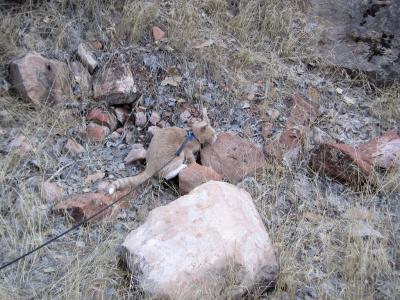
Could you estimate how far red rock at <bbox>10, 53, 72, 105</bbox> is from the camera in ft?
11.5

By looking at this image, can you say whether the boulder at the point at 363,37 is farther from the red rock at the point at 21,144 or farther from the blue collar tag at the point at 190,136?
the red rock at the point at 21,144

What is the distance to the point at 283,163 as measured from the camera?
341 centimetres

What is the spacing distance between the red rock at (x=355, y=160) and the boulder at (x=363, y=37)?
3.21ft

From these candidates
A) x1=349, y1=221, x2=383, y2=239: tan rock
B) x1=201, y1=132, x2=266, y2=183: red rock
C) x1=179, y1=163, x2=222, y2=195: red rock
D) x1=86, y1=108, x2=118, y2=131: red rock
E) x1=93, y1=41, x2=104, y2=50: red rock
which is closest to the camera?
x1=349, y1=221, x2=383, y2=239: tan rock

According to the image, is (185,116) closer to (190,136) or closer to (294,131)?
(190,136)

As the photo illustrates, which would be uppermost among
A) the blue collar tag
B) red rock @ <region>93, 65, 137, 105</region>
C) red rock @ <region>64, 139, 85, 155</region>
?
red rock @ <region>93, 65, 137, 105</region>

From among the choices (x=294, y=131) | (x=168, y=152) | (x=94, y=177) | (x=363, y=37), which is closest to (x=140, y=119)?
(x=168, y=152)

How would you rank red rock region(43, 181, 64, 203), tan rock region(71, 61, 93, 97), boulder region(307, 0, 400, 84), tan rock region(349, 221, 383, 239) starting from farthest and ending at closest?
1. boulder region(307, 0, 400, 84)
2. tan rock region(71, 61, 93, 97)
3. red rock region(43, 181, 64, 203)
4. tan rock region(349, 221, 383, 239)

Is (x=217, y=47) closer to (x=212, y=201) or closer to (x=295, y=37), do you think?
(x=295, y=37)

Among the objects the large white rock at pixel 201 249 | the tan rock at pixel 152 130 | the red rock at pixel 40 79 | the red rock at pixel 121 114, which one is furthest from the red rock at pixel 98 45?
the large white rock at pixel 201 249

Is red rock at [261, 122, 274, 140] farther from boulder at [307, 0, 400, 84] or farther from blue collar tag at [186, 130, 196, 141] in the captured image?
boulder at [307, 0, 400, 84]

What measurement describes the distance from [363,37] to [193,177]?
222cm

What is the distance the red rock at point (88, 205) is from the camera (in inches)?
115

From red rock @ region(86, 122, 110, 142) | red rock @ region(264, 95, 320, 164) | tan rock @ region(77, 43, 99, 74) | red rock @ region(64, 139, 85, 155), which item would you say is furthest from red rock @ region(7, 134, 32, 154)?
red rock @ region(264, 95, 320, 164)
